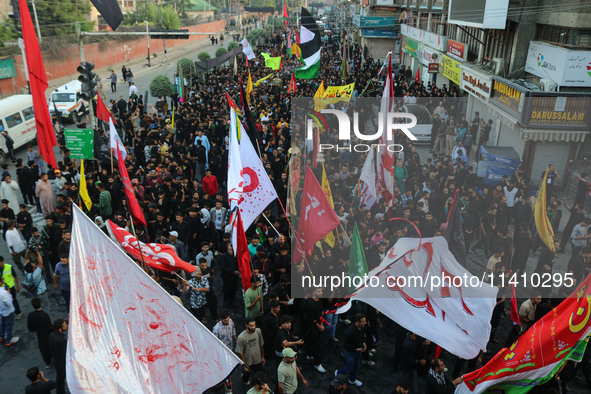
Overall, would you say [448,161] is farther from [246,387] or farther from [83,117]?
[83,117]

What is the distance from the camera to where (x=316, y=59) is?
23109 mm

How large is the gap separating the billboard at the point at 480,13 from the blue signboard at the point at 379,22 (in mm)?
21749

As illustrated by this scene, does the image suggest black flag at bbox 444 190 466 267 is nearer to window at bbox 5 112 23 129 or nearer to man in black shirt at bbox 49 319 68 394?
man in black shirt at bbox 49 319 68 394

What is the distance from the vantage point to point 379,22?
44125mm

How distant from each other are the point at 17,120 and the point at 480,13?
1869 cm

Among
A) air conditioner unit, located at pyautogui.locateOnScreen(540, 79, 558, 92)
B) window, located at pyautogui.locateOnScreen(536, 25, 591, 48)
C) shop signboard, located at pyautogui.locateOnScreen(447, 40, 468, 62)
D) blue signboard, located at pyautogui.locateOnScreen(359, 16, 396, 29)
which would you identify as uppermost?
window, located at pyautogui.locateOnScreen(536, 25, 591, 48)

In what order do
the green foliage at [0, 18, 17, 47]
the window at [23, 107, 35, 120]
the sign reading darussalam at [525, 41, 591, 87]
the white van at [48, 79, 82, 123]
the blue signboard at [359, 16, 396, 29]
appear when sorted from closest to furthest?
the sign reading darussalam at [525, 41, 591, 87] → the window at [23, 107, 35, 120] → the white van at [48, 79, 82, 123] → the green foliage at [0, 18, 17, 47] → the blue signboard at [359, 16, 396, 29]

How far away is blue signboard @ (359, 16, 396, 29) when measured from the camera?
144ft

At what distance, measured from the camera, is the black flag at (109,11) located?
1463cm

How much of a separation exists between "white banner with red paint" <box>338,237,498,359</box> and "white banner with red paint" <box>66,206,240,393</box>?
2.39 metres

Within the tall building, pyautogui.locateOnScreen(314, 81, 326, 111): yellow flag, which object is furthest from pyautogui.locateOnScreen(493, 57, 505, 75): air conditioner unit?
pyautogui.locateOnScreen(314, 81, 326, 111): yellow flag

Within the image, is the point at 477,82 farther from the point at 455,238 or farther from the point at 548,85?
the point at 455,238

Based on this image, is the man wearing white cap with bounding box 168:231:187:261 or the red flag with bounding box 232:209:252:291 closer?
the red flag with bounding box 232:209:252:291

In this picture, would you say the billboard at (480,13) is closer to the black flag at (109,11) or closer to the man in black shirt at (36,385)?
the black flag at (109,11)
